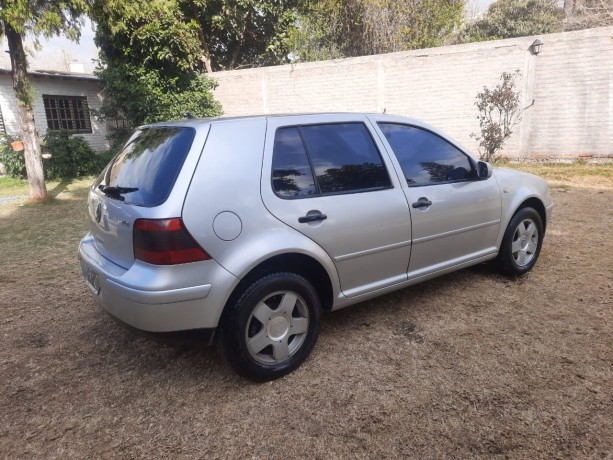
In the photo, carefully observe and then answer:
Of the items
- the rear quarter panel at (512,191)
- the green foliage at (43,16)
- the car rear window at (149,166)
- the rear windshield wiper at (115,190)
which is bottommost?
the rear quarter panel at (512,191)

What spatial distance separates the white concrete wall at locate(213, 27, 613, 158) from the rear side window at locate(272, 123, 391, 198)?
9.03 m

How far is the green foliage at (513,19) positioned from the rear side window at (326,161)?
22.7m

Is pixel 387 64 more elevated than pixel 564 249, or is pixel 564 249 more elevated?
pixel 387 64

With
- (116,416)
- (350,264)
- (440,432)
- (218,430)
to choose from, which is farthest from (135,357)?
(440,432)

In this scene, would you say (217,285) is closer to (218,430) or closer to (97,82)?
(218,430)

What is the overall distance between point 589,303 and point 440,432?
211 centimetres

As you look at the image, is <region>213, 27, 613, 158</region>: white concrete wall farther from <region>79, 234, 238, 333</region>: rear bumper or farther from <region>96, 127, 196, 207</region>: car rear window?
<region>79, 234, 238, 333</region>: rear bumper

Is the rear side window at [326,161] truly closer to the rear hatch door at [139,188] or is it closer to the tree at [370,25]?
the rear hatch door at [139,188]

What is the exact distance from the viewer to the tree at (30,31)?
686 cm

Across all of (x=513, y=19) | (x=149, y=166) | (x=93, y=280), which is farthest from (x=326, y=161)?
(x=513, y=19)

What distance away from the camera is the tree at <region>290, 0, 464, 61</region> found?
17975mm

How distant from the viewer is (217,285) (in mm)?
2287

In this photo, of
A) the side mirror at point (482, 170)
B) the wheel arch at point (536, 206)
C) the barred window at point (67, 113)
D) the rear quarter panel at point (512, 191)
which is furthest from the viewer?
the barred window at point (67, 113)

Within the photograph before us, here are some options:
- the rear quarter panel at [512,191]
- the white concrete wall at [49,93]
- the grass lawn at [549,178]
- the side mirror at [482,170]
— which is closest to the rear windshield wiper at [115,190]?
the side mirror at [482,170]
